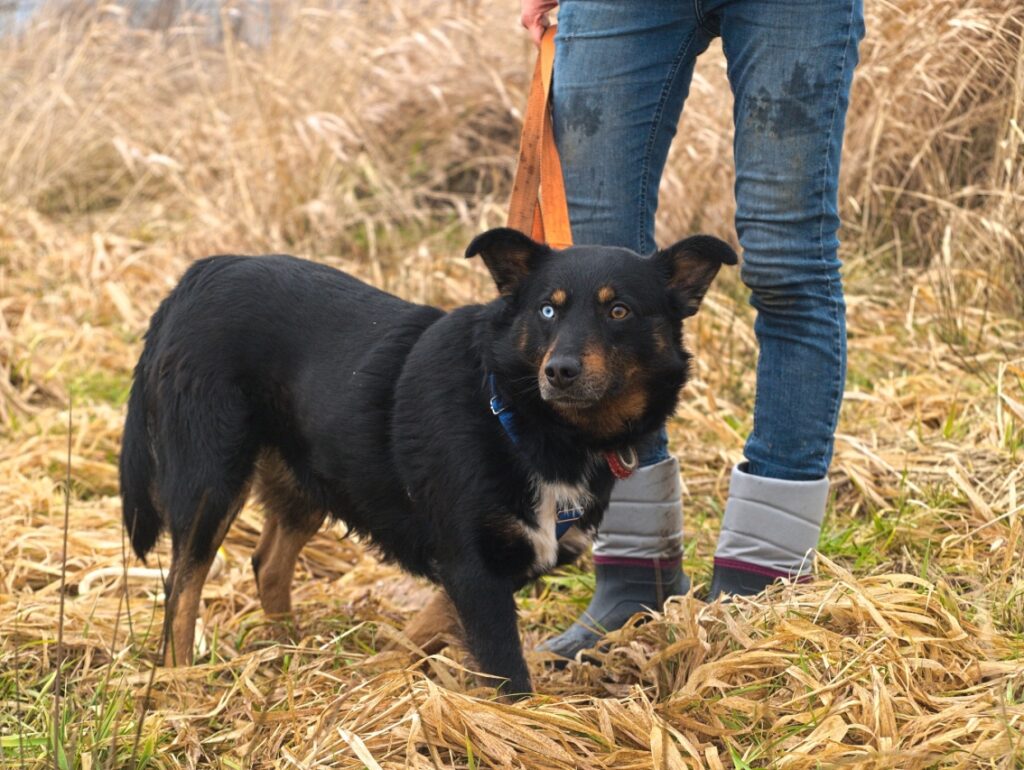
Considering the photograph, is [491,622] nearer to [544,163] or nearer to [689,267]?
[689,267]

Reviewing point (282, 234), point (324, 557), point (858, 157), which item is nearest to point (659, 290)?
point (324, 557)

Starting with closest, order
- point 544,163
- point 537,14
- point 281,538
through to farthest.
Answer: point 544,163 < point 537,14 < point 281,538

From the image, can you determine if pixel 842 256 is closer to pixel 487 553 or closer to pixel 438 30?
pixel 438 30

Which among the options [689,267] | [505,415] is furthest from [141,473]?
[689,267]

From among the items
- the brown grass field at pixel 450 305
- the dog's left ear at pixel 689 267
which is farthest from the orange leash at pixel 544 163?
the brown grass field at pixel 450 305

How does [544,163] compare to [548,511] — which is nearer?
[548,511]

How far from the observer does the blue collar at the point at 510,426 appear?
277cm

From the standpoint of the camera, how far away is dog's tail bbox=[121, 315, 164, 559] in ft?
10.8

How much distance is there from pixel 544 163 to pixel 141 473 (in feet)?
4.73

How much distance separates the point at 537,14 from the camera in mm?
3225

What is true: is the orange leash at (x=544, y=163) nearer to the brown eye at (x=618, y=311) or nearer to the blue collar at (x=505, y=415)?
the brown eye at (x=618, y=311)

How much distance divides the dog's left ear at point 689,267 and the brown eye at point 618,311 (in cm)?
18

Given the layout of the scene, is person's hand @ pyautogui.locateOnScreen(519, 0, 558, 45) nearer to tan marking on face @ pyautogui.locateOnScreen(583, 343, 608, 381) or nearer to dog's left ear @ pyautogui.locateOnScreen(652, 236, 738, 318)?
dog's left ear @ pyautogui.locateOnScreen(652, 236, 738, 318)

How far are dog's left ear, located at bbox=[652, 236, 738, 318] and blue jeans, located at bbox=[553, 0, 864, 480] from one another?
90 mm
